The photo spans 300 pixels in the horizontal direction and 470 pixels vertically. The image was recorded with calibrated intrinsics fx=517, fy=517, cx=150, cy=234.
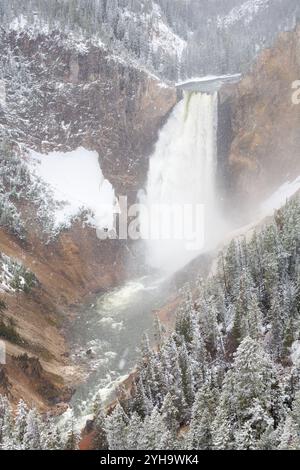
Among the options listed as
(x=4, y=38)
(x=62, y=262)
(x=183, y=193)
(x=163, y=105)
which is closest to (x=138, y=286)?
(x=62, y=262)

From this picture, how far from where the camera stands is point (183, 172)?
90938mm

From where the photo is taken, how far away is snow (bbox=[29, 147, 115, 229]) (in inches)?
3228

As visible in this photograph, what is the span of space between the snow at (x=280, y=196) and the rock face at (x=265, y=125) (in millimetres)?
2255

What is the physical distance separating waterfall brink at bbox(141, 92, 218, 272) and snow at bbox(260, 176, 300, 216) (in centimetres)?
1202

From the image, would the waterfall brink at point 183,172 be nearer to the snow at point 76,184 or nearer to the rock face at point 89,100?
the rock face at point 89,100

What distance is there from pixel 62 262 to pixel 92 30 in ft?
149

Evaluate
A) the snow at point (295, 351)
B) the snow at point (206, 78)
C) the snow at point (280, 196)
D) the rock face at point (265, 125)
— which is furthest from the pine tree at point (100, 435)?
the snow at point (206, 78)

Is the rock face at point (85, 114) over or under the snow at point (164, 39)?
under

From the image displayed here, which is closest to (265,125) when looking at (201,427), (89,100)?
(89,100)

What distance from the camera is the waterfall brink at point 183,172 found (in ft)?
289

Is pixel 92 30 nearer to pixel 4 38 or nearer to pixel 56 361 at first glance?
pixel 4 38

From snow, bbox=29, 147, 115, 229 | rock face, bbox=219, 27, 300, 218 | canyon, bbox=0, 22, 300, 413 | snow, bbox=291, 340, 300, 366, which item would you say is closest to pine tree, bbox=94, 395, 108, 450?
snow, bbox=291, 340, 300, 366

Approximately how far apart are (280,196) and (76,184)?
32890 mm

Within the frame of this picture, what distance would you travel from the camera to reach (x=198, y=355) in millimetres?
46312
